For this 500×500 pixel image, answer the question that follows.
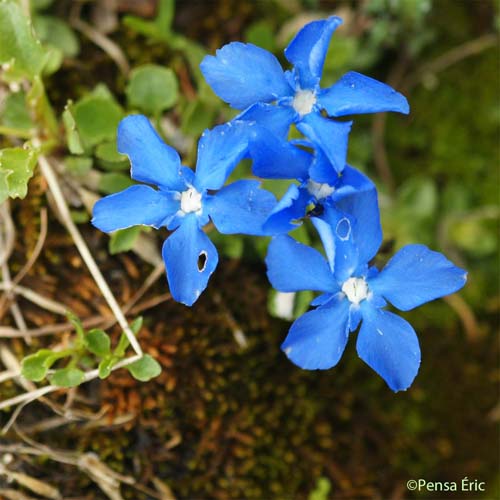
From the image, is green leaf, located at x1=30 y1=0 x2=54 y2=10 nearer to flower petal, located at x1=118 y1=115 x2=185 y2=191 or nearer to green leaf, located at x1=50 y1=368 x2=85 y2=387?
flower petal, located at x1=118 y1=115 x2=185 y2=191

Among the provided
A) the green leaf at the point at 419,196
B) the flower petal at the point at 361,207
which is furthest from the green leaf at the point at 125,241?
the green leaf at the point at 419,196

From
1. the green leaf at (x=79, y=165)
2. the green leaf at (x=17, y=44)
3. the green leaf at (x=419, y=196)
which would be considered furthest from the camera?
the green leaf at (x=419, y=196)

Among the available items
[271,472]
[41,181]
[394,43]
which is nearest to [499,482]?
[271,472]

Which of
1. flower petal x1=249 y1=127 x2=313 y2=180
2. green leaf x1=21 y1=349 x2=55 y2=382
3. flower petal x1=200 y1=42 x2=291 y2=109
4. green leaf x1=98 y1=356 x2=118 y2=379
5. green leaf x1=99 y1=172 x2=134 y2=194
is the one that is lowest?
green leaf x1=98 y1=356 x2=118 y2=379

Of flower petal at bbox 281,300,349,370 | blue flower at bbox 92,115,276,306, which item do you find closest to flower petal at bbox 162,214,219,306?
blue flower at bbox 92,115,276,306

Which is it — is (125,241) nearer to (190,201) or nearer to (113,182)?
(113,182)

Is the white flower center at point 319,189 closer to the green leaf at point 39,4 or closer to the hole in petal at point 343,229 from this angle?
the hole in petal at point 343,229
